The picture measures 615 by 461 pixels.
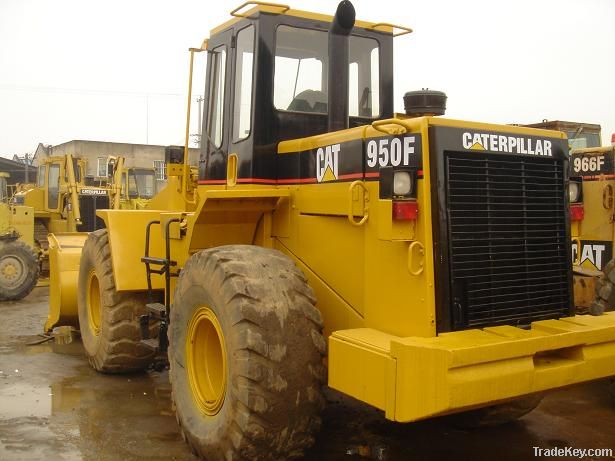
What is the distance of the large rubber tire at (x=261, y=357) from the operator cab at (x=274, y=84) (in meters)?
1.08

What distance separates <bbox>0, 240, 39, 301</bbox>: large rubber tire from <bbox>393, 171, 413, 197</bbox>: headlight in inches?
401

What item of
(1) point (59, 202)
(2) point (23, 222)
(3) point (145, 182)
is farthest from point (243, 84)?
(3) point (145, 182)

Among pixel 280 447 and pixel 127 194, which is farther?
pixel 127 194

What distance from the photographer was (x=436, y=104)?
14.6ft

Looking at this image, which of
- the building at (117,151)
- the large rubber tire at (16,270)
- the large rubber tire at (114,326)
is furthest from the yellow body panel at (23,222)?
the building at (117,151)

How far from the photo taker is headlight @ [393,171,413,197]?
376cm

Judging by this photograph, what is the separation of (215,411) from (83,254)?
352 centimetres

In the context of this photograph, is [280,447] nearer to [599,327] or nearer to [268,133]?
[599,327]

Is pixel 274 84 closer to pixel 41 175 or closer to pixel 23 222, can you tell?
pixel 23 222

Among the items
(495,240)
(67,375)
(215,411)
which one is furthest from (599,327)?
(67,375)

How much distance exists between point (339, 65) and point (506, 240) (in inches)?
72.3

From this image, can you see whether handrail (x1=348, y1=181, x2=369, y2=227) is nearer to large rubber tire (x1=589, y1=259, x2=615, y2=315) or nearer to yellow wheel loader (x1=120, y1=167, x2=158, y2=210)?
large rubber tire (x1=589, y1=259, x2=615, y2=315)

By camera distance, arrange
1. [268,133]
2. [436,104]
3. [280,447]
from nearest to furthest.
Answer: [280,447] → [436,104] → [268,133]

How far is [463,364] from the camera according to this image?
329 centimetres
